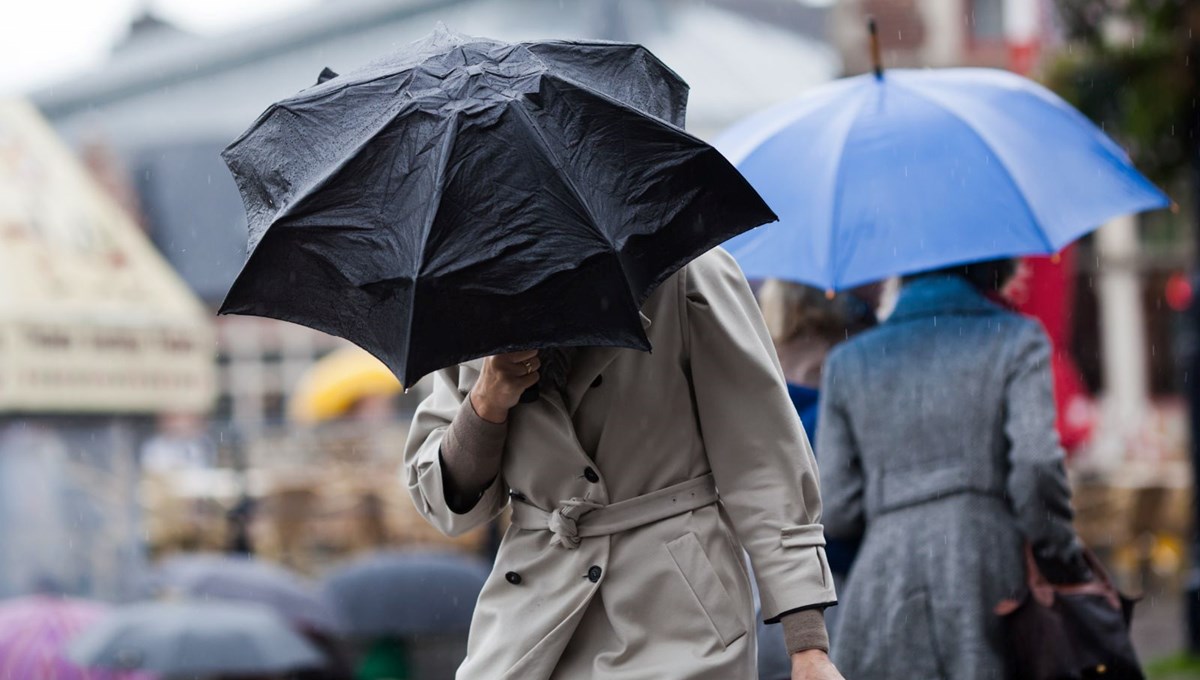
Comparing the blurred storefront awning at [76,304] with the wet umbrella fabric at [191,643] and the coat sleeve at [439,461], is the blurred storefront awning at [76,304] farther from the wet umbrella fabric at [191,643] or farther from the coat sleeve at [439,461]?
the coat sleeve at [439,461]

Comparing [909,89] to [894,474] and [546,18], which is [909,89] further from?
[546,18]

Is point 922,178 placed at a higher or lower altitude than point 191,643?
higher

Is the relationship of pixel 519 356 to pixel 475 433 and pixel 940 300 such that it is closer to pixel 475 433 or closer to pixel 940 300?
pixel 475 433

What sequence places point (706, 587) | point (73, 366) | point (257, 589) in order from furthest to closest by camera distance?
point (257, 589)
point (73, 366)
point (706, 587)

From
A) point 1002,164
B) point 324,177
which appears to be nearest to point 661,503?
point 324,177

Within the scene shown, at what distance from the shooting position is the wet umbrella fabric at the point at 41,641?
735 cm

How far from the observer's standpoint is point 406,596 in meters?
9.63

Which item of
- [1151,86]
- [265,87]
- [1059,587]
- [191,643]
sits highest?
[1059,587]

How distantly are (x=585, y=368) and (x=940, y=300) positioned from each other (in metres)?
1.69

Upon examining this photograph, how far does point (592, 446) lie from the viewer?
9.95ft

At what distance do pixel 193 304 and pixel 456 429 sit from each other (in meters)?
7.03

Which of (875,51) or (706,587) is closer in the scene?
(706,587)

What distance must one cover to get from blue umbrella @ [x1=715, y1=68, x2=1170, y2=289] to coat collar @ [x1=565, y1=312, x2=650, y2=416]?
59.7 inches

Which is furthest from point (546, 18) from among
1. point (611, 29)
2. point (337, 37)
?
point (611, 29)
